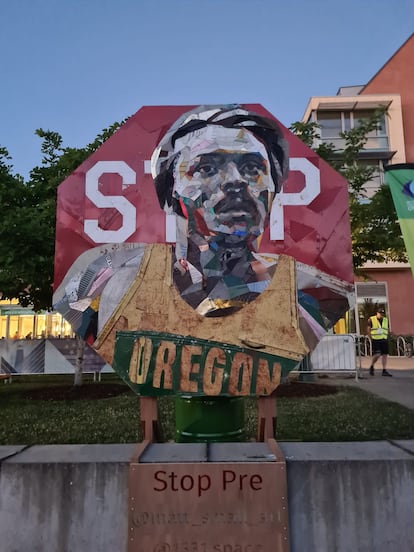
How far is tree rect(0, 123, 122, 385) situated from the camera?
5.66m

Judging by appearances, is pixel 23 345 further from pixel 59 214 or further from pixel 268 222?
pixel 268 222

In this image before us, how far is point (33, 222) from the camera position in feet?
19.6

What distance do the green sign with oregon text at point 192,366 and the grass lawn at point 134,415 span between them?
2364 millimetres

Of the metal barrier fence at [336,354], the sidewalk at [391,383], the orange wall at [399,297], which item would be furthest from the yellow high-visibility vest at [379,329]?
the orange wall at [399,297]

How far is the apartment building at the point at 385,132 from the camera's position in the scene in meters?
21.2

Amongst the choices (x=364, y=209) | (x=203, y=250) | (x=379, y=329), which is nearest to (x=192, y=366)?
(x=203, y=250)

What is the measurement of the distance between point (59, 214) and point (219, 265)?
4.24ft

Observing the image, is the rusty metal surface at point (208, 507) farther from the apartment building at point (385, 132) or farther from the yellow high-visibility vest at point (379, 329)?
the apartment building at point (385, 132)

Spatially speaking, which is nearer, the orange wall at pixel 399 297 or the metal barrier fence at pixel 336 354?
the metal barrier fence at pixel 336 354

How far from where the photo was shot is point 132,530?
2666 mm

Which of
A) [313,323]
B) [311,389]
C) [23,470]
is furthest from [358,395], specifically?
[23,470]

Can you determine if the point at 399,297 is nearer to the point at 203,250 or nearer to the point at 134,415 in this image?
the point at 134,415

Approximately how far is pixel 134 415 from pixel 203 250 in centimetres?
485

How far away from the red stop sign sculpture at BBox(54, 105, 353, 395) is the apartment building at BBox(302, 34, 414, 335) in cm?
1806
